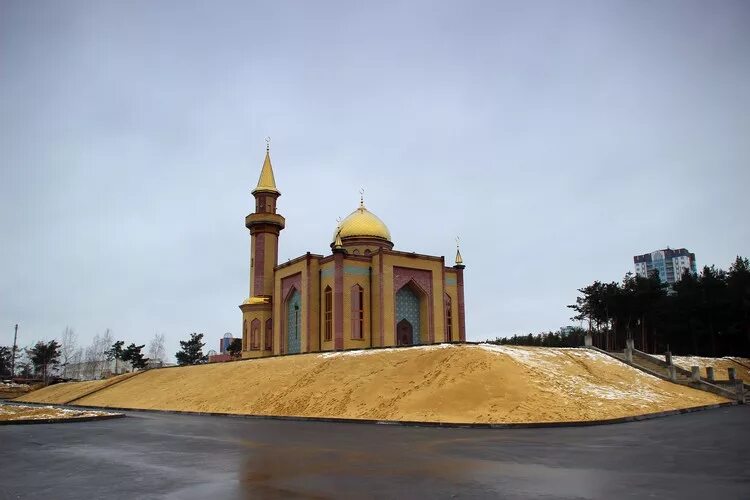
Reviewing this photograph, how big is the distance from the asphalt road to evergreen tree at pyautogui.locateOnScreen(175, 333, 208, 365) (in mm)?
66364

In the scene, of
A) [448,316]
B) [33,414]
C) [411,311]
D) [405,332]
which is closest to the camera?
[33,414]

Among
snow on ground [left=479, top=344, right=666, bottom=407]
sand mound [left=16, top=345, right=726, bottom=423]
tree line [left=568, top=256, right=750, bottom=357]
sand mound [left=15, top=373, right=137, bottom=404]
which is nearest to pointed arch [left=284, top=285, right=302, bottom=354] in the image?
sand mound [left=16, top=345, right=726, bottom=423]

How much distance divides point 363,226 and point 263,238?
28.2ft

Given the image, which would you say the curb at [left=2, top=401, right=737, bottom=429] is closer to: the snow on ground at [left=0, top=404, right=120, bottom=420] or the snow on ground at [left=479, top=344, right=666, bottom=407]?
the snow on ground at [left=479, top=344, right=666, bottom=407]

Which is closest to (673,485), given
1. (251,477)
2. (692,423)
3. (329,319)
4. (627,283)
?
(251,477)

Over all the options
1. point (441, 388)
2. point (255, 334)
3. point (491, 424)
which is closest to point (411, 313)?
point (255, 334)

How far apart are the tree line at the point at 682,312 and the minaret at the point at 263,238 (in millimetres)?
33297

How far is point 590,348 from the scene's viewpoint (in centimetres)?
3322

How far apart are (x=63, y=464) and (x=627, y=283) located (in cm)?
5871

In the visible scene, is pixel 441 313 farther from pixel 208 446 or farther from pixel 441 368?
pixel 208 446

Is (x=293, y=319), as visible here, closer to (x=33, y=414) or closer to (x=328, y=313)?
(x=328, y=313)

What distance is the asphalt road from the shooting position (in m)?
8.20

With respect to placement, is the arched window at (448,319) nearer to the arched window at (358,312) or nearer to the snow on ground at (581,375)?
the arched window at (358,312)

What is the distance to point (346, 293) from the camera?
4078 cm
